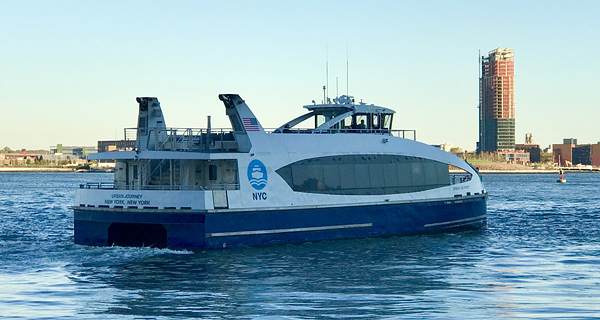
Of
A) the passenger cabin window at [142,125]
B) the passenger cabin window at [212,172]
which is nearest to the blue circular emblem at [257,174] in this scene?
the passenger cabin window at [212,172]

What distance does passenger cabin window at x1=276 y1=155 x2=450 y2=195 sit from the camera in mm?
25234

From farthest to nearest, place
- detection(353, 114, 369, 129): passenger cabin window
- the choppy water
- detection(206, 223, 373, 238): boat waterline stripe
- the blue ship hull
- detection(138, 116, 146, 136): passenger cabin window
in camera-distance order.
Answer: detection(353, 114, 369, 129): passenger cabin window < detection(138, 116, 146, 136): passenger cabin window < detection(206, 223, 373, 238): boat waterline stripe < the blue ship hull < the choppy water

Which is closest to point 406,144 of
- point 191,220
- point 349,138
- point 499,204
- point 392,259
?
point 349,138

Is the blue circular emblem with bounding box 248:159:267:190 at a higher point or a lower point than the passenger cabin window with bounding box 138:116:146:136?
lower

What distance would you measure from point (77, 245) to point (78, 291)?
298 inches

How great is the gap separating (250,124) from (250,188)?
6.91 feet

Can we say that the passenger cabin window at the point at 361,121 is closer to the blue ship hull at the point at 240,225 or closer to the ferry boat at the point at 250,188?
the ferry boat at the point at 250,188

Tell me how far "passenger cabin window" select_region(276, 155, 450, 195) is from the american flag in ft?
5.19

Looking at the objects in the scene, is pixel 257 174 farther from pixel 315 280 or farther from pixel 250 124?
pixel 315 280

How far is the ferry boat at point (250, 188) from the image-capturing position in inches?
898

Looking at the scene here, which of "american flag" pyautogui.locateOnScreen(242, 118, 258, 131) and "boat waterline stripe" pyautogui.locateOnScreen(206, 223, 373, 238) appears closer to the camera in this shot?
"boat waterline stripe" pyautogui.locateOnScreen(206, 223, 373, 238)

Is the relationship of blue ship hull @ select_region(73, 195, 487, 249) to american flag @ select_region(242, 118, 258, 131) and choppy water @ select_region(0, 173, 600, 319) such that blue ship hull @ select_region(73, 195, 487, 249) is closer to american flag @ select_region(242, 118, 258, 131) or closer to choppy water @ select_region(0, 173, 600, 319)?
choppy water @ select_region(0, 173, 600, 319)

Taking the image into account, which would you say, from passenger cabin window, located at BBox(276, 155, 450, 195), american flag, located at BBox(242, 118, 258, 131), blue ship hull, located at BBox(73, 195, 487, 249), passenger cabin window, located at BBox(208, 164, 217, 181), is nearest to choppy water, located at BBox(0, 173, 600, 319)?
blue ship hull, located at BBox(73, 195, 487, 249)

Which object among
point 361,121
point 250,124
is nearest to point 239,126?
point 250,124
